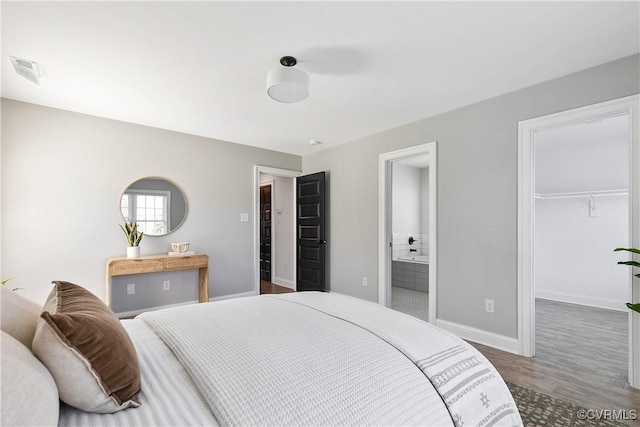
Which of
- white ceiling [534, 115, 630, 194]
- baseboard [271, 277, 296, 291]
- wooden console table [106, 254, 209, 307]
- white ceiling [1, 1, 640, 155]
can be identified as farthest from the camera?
baseboard [271, 277, 296, 291]

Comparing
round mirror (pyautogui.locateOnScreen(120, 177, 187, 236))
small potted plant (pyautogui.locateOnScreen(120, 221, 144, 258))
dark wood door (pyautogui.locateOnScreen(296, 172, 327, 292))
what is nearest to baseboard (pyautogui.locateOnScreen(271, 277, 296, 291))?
dark wood door (pyautogui.locateOnScreen(296, 172, 327, 292))

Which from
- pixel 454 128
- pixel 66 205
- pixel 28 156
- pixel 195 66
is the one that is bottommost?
pixel 66 205

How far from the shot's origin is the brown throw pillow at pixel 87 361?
82 cm

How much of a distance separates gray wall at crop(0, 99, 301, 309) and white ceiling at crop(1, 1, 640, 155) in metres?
0.36

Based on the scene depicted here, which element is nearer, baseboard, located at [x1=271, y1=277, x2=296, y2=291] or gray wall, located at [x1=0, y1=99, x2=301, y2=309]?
gray wall, located at [x1=0, y1=99, x2=301, y2=309]

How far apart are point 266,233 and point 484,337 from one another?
448 centimetres

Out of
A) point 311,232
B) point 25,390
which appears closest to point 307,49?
point 25,390

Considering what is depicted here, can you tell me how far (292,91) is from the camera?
2426 mm

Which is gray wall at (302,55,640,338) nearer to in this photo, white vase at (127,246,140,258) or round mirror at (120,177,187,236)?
round mirror at (120,177,187,236)

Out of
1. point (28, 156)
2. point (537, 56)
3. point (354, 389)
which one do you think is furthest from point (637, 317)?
point (28, 156)

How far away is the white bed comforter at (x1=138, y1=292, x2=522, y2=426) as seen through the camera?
875mm

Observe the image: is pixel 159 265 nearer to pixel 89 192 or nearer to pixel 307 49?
pixel 89 192

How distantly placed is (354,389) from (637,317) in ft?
8.25

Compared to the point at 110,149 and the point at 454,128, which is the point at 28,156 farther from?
the point at 454,128
